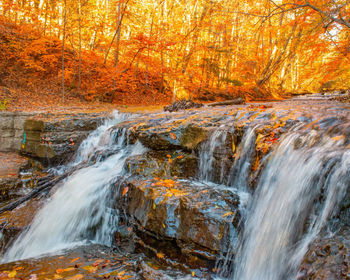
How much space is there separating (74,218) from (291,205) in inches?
146

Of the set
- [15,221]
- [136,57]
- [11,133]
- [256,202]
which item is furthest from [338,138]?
[136,57]

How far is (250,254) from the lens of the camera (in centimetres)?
290

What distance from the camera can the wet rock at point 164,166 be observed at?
4625mm

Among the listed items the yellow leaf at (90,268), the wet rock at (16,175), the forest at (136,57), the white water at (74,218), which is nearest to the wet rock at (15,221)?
the white water at (74,218)

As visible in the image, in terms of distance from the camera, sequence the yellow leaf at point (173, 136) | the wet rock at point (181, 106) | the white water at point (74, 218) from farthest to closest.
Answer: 1. the wet rock at point (181, 106)
2. the yellow leaf at point (173, 136)
3. the white water at point (74, 218)

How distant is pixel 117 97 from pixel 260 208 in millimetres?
12479

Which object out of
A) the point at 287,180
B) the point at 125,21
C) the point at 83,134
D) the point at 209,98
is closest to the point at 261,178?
the point at 287,180

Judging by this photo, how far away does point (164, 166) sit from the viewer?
4789 millimetres

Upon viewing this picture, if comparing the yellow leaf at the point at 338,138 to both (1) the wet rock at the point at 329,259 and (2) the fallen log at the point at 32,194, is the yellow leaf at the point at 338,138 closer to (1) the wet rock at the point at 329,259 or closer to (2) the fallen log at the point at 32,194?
(1) the wet rock at the point at 329,259

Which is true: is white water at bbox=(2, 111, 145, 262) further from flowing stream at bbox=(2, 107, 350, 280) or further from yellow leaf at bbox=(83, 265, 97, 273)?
yellow leaf at bbox=(83, 265, 97, 273)

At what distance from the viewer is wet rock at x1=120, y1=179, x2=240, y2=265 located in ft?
10.2

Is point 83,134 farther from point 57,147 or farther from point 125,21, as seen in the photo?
point 125,21

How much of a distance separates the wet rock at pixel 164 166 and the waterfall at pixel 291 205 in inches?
63.9

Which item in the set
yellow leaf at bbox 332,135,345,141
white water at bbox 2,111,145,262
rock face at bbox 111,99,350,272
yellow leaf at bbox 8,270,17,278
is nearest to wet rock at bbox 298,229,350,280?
rock face at bbox 111,99,350,272
